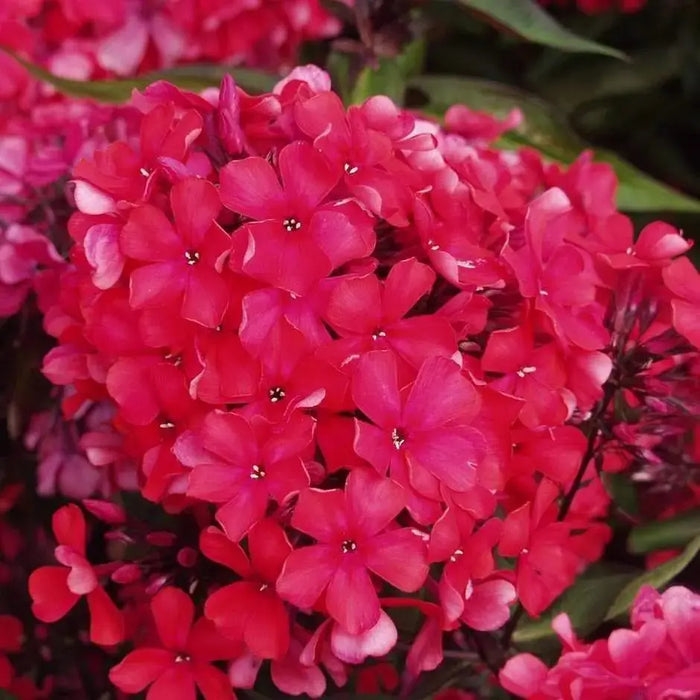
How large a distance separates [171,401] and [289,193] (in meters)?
0.10

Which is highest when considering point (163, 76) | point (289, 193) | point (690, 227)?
point (289, 193)

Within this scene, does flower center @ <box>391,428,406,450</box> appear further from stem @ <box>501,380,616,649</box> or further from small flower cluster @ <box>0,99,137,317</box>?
small flower cluster @ <box>0,99,137,317</box>

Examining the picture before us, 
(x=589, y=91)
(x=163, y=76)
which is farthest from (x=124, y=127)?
(x=589, y=91)

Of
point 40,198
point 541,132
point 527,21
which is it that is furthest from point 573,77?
point 40,198

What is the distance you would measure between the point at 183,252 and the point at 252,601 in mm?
149

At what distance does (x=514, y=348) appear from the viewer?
1.54 ft

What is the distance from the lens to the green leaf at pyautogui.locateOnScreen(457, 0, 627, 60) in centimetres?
66

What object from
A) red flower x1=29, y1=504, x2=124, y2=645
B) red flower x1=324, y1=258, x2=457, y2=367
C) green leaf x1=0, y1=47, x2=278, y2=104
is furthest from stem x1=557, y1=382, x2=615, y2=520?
green leaf x1=0, y1=47, x2=278, y2=104

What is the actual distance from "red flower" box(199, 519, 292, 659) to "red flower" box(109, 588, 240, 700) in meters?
0.03

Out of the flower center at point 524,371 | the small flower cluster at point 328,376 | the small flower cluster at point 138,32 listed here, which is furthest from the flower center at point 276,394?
the small flower cluster at point 138,32

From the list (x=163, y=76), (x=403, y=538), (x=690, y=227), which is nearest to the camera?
(x=403, y=538)

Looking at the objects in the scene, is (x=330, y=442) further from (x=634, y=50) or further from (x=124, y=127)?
(x=634, y=50)

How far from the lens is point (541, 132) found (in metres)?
0.79

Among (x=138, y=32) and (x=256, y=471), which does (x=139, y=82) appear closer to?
(x=138, y=32)
